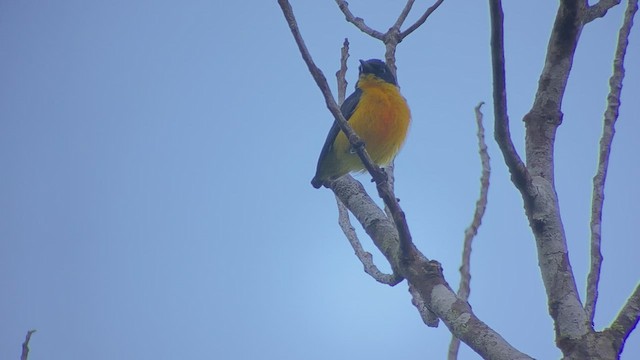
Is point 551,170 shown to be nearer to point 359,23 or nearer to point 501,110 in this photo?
point 501,110

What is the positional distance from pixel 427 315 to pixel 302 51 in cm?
149

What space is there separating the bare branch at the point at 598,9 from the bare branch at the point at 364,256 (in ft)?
5.16

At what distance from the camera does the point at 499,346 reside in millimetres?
2496

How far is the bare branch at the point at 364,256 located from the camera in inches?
146

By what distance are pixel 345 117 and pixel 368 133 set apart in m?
0.34

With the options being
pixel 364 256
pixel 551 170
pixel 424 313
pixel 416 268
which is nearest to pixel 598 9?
pixel 551 170

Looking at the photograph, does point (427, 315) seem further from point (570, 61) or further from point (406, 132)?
point (406, 132)

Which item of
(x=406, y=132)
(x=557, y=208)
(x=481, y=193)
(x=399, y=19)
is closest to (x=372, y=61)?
(x=406, y=132)

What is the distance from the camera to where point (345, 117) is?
24.3ft

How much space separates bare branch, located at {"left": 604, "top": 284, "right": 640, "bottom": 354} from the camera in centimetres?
236

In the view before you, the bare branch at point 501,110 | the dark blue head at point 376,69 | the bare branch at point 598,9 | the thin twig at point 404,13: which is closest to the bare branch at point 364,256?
the bare branch at point 501,110

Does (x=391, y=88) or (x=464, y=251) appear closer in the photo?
(x=464, y=251)

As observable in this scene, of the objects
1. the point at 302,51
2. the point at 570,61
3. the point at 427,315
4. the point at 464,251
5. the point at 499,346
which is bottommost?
the point at 499,346

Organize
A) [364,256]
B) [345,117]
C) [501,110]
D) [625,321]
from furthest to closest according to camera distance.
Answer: [345,117] → [364,256] → [501,110] → [625,321]
